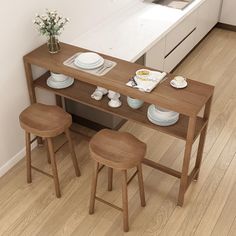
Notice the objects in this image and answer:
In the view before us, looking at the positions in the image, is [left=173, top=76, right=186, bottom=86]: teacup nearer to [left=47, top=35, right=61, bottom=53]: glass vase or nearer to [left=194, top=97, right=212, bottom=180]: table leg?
[left=194, top=97, right=212, bottom=180]: table leg

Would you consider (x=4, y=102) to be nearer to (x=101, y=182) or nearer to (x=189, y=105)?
(x=101, y=182)

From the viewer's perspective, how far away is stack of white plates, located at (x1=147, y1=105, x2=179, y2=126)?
244 cm

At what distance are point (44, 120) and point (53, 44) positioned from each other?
0.54 meters

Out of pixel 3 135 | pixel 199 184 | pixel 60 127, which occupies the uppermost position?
pixel 60 127

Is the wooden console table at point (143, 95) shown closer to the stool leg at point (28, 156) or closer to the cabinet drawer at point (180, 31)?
the stool leg at point (28, 156)

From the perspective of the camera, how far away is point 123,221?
8.18 ft

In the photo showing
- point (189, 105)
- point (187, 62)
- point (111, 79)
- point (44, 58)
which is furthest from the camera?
point (187, 62)

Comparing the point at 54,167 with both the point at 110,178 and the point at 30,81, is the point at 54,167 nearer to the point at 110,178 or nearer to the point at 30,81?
the point at 110,178

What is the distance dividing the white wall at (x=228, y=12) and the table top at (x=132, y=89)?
9.28 feet

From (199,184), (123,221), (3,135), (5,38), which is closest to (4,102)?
(3,135)

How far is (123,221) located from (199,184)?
682 mm

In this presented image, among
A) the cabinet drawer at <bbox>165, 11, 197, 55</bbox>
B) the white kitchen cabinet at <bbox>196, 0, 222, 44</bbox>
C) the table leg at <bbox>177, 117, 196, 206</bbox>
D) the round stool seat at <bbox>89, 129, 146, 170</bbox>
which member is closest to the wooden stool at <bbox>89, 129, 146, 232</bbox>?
the round stool seat at <bbox>89, 129, 146, 170</bbox>

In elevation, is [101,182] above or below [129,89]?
below

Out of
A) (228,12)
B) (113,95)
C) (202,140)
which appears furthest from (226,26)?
(113,95)
